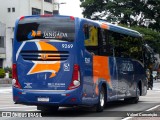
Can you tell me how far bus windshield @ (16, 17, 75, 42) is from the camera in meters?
16.6

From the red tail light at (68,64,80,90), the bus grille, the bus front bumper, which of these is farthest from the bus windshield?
the bus front bumper

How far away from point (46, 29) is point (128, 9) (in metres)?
57.1

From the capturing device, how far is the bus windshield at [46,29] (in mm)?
16594

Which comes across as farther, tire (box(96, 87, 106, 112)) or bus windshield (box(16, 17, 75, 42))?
tire (box(96, 87, 106, 112))

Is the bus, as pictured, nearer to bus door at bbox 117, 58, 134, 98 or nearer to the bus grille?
the bus grille

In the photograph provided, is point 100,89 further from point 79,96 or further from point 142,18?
point 142,18

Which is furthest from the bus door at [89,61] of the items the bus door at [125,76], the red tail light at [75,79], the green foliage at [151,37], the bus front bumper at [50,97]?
the green foliage at [151,37]

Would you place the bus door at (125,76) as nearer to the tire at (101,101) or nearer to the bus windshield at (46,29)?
the tire at (101,101)

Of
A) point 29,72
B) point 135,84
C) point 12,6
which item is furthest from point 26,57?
point 12,6

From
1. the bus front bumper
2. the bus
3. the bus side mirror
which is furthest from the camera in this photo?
the bus side mirror

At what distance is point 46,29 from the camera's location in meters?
16.8

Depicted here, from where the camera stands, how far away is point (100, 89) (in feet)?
59.8

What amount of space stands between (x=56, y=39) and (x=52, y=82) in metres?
1.46

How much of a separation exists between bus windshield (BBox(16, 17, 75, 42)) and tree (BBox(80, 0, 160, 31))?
2215 inches
